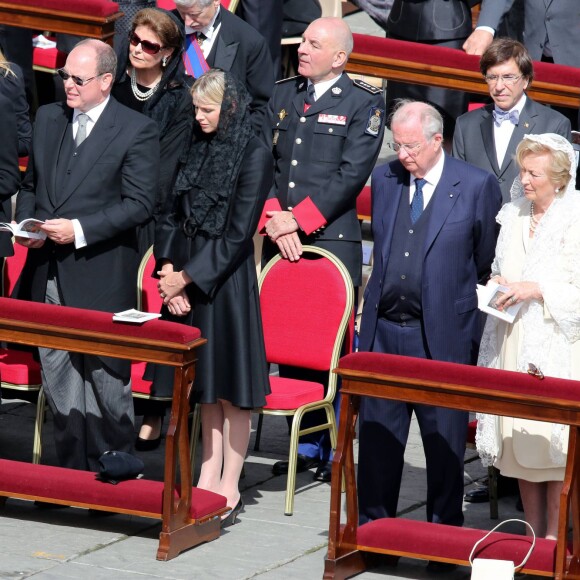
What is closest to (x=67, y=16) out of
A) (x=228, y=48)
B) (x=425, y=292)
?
(x=228, y=48)

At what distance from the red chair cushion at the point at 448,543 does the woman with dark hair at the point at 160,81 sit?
2062 mm

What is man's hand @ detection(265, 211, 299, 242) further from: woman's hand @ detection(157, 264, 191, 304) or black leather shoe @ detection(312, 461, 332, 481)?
black leather shoe @ detection(312, 461, 332, 481)

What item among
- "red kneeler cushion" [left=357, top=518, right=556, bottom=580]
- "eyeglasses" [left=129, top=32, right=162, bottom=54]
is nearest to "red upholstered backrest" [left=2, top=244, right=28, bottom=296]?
"eyeglasses" [left=129, top=32, right=162, bottom=54]

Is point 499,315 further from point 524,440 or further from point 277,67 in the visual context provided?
point 277,67

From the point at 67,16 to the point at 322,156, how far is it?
5.99 ft

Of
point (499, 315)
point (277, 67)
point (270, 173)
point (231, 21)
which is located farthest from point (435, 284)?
point (277, 67)

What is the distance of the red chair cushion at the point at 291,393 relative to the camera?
7.25 m

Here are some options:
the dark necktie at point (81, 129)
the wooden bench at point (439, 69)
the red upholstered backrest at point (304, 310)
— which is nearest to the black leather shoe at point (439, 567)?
the red upholstered backrest at point (304, 310)

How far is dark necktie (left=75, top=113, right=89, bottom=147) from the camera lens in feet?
23.6

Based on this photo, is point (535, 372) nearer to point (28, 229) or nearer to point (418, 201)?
point (418, 201)

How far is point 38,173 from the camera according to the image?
7.23 metres

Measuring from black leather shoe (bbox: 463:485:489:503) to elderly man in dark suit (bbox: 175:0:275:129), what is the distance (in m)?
2.15

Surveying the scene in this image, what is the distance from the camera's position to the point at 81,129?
7.21m

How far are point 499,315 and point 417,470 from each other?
1543 millimetres
